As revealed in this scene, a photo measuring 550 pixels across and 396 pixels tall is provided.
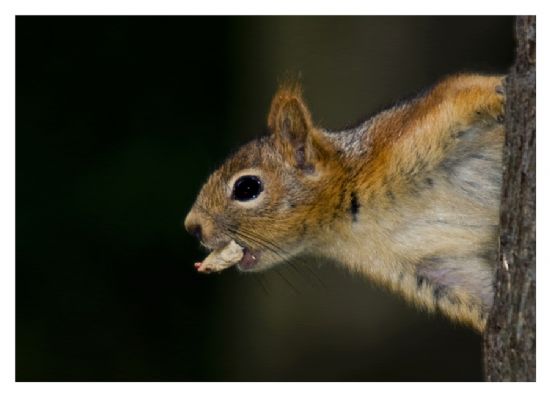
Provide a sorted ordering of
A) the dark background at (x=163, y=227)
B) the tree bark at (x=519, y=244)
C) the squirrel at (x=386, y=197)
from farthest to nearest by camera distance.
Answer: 1. the dark background at (x=163, y=227)
2. the squirrel at (x=386, y=197)
3. the tree bark at (x=519, y=244)

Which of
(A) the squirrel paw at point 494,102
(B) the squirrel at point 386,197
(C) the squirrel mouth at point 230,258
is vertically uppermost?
(A) the squirrel paw at point 494,102

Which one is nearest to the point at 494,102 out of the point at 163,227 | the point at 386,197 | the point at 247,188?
the point at 386,197

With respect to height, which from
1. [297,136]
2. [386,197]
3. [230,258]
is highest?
[297,136]

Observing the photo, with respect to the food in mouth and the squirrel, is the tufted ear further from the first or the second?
the food in mouth

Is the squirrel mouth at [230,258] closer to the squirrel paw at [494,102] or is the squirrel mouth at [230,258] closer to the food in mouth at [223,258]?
the food in mouth at [223,258]

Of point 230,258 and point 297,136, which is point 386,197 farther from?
point 230,258

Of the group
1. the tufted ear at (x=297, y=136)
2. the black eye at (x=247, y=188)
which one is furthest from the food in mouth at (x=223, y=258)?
the tufted ear at (x=297, y=136)
